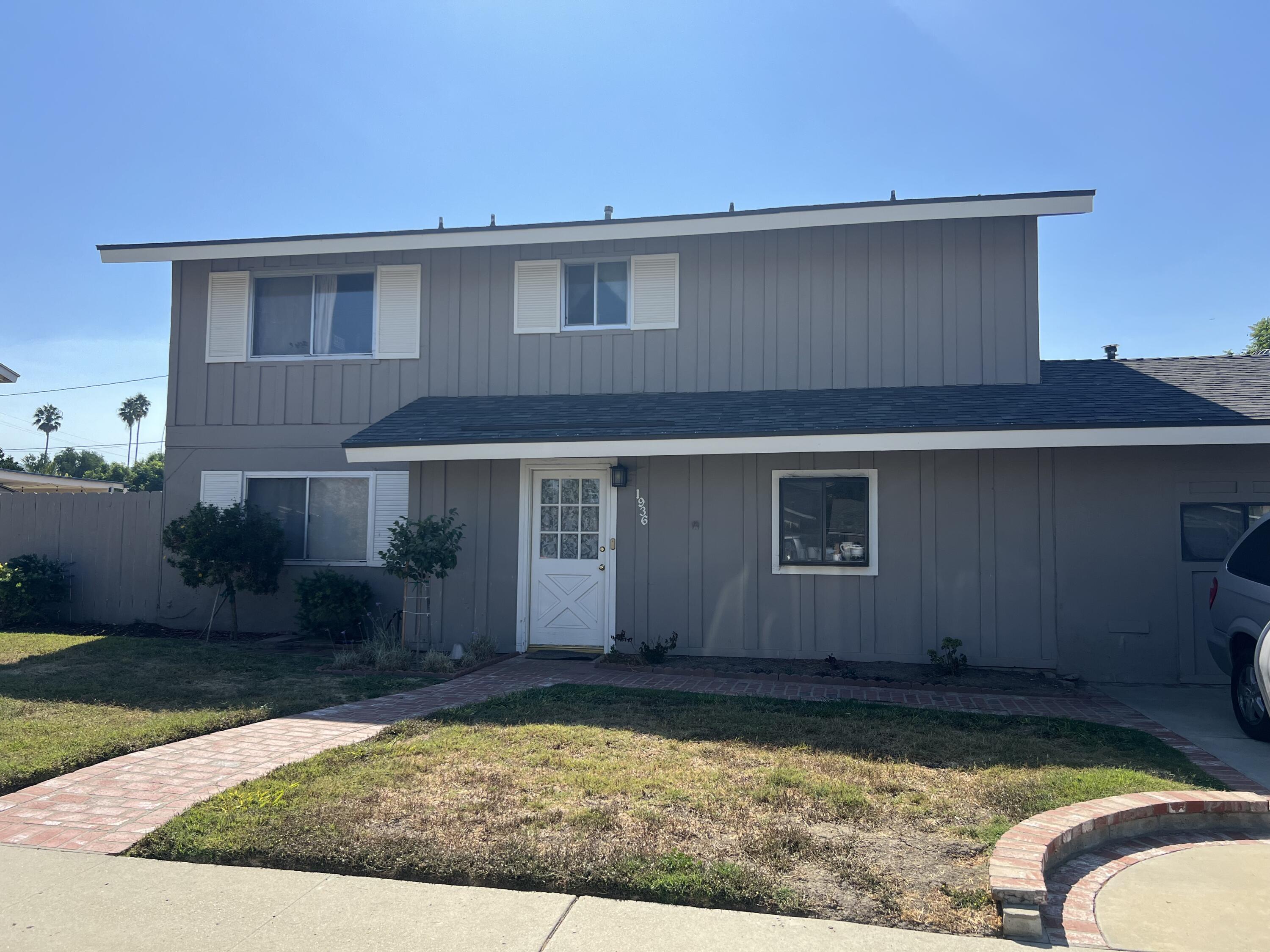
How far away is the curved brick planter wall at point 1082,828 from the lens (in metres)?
3.72

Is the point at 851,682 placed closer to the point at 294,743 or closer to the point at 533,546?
the point at 533,546

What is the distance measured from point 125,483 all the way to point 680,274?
158 feet

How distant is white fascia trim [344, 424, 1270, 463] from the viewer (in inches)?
341

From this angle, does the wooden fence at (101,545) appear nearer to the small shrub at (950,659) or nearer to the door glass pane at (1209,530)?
the small shrub at (950,659)

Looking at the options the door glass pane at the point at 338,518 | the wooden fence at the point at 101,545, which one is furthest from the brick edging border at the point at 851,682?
the wooden fence at the point at 101,545

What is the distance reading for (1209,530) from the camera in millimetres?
9523

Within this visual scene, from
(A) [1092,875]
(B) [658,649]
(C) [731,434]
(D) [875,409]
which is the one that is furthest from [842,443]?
(A) [1092,875]

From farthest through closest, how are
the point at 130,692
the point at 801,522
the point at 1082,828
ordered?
the point at 801,522
the point at 130,692
the point at 1082,828

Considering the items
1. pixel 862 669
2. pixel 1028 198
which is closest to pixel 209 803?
pixel 862 669

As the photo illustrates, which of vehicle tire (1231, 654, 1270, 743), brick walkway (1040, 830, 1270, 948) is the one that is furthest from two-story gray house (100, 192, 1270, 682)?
brick walkway (1040, 830, 1270, 948)

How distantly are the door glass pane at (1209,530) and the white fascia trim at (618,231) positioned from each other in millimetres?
3626

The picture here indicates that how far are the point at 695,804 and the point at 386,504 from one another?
25.6ft

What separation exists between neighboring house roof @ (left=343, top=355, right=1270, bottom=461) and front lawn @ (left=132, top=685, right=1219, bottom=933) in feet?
10.2

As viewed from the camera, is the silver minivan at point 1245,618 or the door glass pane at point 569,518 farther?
the door glass pane at point 569,518
